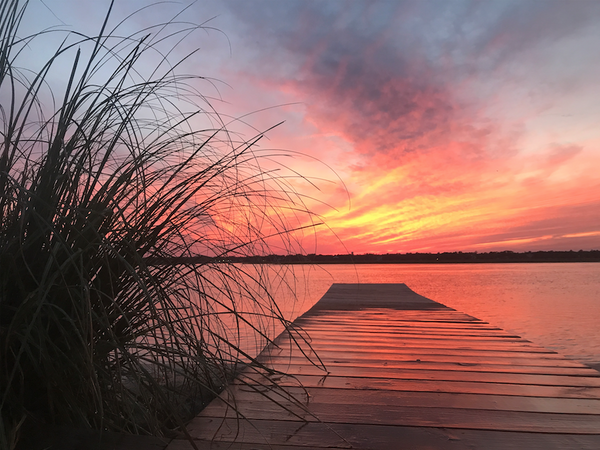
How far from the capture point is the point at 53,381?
2.76 feet

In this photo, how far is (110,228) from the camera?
0.91m

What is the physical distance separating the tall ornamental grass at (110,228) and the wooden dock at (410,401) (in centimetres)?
21

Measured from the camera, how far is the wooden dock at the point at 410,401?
3.46 feet

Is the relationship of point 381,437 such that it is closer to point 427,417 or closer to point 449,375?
point 427,417

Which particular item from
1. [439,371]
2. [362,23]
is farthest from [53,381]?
[362,23]

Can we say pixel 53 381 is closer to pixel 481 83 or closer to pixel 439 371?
pixel 439 371

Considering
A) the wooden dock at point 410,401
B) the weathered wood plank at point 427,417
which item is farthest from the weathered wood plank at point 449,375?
the weathered wood plank at point 427,417

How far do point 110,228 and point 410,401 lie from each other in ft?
3.73

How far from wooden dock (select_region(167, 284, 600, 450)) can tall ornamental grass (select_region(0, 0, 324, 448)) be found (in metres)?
0.21

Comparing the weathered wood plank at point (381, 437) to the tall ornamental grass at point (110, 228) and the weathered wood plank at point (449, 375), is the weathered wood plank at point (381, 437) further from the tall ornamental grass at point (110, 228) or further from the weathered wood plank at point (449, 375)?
the weathered wood plank at point (449, 375)

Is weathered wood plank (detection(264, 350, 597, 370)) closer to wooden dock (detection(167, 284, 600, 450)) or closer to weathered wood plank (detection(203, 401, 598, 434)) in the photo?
wooden dock (detection(167, 284, 600, 450))

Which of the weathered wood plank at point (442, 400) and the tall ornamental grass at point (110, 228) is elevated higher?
the tall ornamental grass at point (110, 228)

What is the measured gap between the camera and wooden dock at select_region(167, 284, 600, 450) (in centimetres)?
106

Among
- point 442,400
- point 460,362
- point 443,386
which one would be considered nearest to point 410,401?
point 442,400
